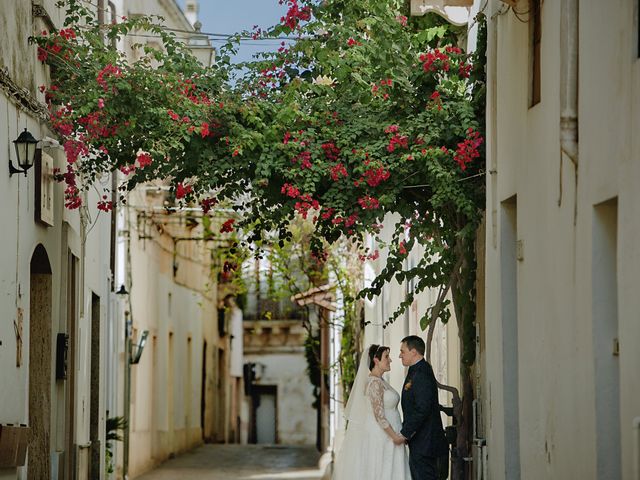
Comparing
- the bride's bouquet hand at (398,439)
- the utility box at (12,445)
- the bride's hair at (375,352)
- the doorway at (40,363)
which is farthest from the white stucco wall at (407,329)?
the utility box at (12,445)

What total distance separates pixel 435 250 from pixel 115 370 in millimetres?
9152

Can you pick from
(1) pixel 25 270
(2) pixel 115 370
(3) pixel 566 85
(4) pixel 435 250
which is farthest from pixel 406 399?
(2) pixel 115 370

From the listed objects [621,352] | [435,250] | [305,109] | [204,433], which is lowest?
[204,433]

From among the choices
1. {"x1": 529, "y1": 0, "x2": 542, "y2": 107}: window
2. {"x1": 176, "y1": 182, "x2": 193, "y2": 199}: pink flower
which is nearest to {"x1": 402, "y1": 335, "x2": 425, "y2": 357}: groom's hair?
{"x1": 176, "y1": 182, "x2": 193, "y2": 199}: pink flower

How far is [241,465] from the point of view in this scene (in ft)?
101

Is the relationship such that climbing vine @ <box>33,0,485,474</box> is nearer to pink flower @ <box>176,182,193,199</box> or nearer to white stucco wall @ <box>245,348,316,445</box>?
pink flower @ <box>176,182,193,199</box>

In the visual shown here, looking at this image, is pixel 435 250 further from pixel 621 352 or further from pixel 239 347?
pixel 239 347

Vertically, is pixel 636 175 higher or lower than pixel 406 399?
higher

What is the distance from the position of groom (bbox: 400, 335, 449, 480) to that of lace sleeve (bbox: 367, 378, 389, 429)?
604 mm

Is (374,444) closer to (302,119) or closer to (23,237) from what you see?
(302,119)

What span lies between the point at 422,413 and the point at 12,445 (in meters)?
4.58

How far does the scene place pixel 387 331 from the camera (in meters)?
25.9

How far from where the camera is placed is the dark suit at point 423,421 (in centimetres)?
1508

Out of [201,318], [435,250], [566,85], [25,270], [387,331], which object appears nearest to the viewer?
[566,85]
